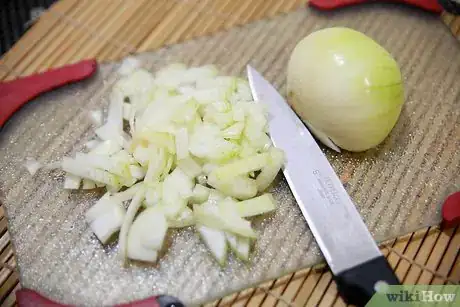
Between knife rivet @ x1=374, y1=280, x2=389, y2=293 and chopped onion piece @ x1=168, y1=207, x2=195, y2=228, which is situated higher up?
chopped onion piece @ x1=168, y1=207, x2=195, y2=228

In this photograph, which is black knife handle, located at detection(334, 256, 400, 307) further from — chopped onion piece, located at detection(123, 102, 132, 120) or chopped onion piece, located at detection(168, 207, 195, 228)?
chopped onion piece, located at detection(123, 102, 132, 120)

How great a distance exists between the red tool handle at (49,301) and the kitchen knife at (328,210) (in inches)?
11.2

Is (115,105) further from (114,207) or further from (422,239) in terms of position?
(422,239)

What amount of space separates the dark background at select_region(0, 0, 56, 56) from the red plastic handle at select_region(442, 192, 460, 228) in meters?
1.13

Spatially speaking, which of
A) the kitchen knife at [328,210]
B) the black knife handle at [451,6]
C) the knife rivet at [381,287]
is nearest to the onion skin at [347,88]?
the kitchen knife at [328,210]

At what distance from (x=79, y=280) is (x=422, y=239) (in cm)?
65

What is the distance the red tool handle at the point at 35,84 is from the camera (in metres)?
1.12

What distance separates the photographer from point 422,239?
3.28 feet

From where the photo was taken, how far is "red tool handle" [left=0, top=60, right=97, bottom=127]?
1.12m

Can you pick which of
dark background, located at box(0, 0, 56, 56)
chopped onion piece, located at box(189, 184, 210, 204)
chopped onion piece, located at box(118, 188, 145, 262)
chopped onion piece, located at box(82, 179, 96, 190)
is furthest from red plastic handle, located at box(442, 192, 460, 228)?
dark background, located at box(0, 0, 56, 56)

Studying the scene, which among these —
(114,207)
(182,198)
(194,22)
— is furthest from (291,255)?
(194,22)

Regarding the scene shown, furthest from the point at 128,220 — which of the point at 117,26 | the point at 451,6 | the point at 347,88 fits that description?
the point at 451,6

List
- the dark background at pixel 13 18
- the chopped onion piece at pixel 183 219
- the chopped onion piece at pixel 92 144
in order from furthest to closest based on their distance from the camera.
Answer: the dark background at pixel 13 18 → the chopped onion piece at pixel 92 144 → the chopped onion piece at pixel 183 219

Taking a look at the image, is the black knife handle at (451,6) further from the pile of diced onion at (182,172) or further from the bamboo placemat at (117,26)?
the pile of diced onion at (182,172)
